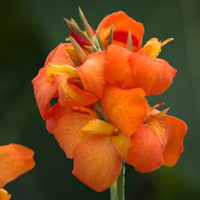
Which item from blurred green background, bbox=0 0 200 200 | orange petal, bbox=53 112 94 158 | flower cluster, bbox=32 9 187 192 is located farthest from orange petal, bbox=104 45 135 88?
blurred green background, bbox=0 0 200 200

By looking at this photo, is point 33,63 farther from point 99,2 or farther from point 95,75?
point 95,75

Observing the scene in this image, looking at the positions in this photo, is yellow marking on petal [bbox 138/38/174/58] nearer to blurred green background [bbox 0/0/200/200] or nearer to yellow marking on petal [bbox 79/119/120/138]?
yellow marking on petal [bbox 79/119/120/138]

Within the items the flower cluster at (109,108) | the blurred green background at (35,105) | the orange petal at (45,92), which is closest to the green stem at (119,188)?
the flower cluster at (109,108)

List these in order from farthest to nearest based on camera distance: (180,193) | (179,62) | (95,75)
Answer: (179,62) → (180,193) → (95,75)

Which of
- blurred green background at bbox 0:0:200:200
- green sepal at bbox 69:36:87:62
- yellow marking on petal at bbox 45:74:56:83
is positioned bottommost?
blurred green background at bbox 0:0:200:200

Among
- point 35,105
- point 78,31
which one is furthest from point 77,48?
point 35,105

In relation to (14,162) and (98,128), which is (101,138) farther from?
(14,162)

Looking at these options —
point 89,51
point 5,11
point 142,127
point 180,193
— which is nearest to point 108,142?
point 142,127
